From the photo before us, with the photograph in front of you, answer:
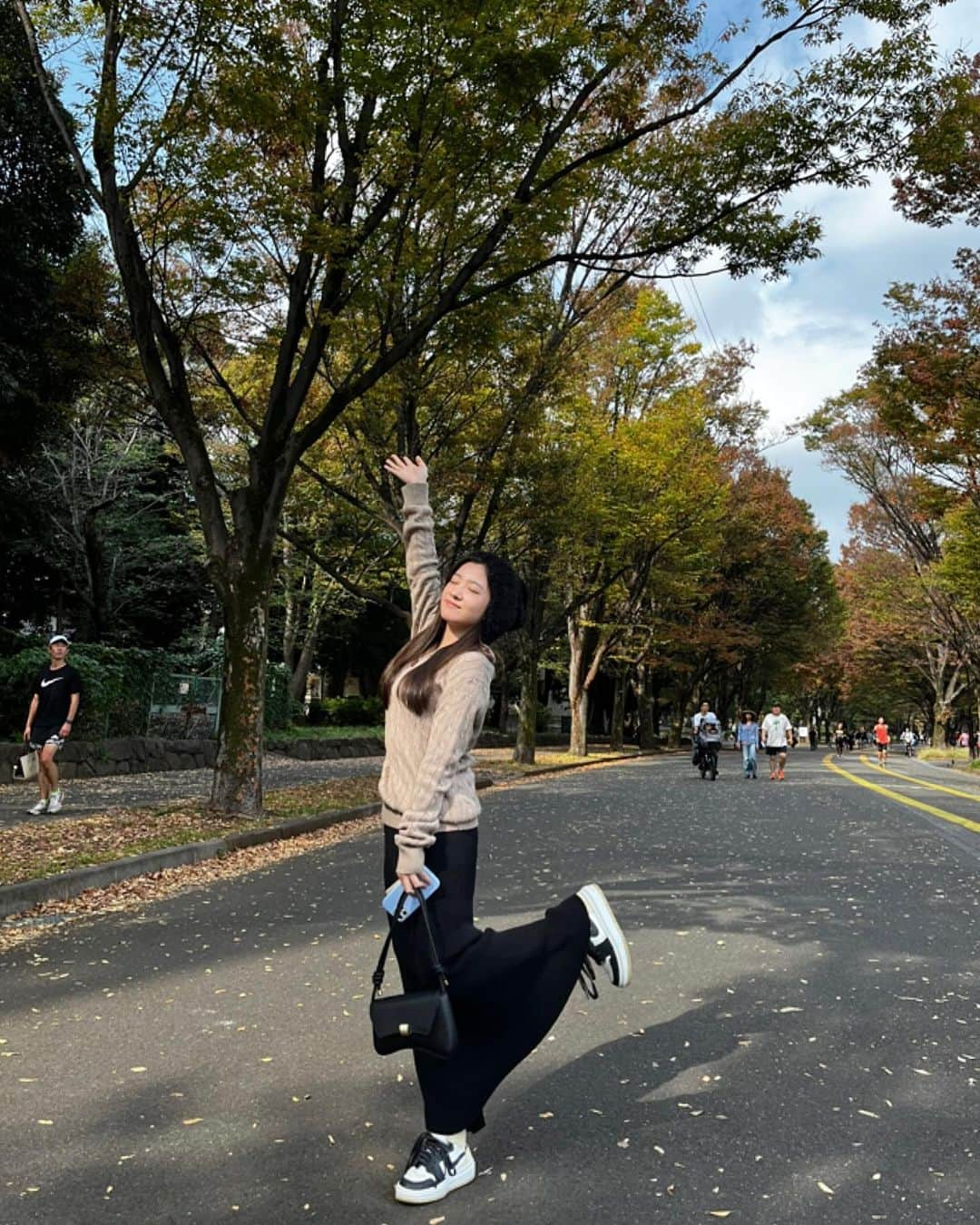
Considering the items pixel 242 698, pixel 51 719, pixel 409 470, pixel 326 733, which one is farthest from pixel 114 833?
pixel 326 733

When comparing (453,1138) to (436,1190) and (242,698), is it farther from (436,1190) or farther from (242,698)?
(242,698)

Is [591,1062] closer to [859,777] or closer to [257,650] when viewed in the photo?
[257,650]

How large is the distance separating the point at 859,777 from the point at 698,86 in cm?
1714

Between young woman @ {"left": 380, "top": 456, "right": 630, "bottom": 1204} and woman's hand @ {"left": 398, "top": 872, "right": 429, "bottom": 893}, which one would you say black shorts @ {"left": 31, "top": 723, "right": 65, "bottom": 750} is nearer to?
young woman @ {"left": 380, "top": 456, "right": 630, "bottom": 1204}

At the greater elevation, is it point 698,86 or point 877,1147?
point 698,86

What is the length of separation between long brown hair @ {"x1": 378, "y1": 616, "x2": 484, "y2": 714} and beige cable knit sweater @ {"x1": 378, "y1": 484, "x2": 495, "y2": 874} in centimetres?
2

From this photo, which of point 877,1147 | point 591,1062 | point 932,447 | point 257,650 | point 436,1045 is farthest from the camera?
point 932,447

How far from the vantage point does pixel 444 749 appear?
9.27 ft

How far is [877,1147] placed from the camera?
3.24 meters

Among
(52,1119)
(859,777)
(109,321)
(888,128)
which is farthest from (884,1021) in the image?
(859,777)

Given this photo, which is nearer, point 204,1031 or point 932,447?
point 204,1031

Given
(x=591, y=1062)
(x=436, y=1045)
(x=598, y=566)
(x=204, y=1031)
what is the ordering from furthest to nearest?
(x=598, y=566)
(x=204, y=1031)
(x=591, y=1062)
(x=436, y=1045)

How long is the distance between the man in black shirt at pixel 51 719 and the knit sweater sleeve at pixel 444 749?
28.6 ft

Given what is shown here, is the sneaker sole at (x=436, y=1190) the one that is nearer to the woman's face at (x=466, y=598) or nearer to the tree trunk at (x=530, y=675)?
the woman's face at (x=466, y=598)
